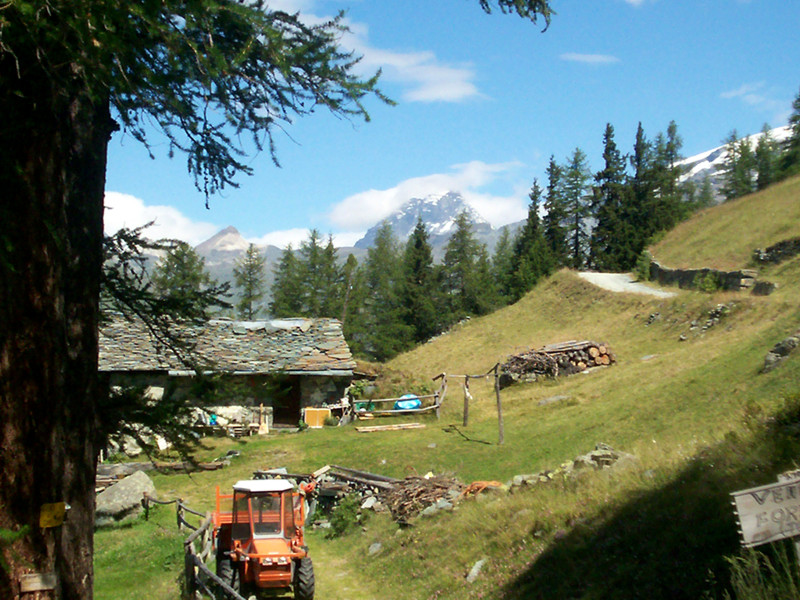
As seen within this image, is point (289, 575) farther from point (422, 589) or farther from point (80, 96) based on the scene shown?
point (80, 96)

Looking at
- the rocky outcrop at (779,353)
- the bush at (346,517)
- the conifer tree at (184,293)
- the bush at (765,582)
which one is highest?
the conifer tree at (184,293)

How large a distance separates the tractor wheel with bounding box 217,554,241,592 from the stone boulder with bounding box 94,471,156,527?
254 inches

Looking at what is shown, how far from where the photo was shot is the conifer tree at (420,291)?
2645 inches

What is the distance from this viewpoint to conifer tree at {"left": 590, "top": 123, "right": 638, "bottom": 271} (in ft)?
194

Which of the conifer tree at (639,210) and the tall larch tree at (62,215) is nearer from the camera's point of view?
the tall larch tree at (62,215)

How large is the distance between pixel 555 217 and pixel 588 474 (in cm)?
6401

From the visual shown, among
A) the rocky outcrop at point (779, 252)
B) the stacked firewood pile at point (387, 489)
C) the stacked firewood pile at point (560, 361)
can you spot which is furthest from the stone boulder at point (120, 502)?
the rocky outcrop at point (779, 252)

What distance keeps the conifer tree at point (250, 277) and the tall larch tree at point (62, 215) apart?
6139cm

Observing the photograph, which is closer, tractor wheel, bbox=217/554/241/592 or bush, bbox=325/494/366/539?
tractor wheel, bbox=217/554/241/592

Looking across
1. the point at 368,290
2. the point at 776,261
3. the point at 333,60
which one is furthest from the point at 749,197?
the point at 333,60

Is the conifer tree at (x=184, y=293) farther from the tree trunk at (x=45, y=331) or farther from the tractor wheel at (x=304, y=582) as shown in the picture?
the tractor wheel at (x=304, y=582)

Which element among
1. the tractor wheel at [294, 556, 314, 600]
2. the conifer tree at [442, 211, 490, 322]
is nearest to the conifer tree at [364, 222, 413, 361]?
the conifer tree at [442, 211, 490, 322]

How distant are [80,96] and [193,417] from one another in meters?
2.45

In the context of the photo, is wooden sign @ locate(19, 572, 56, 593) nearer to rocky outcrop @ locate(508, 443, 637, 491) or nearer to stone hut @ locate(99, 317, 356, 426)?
rocky outcrop @ locate(508, 443, 637, 491)
